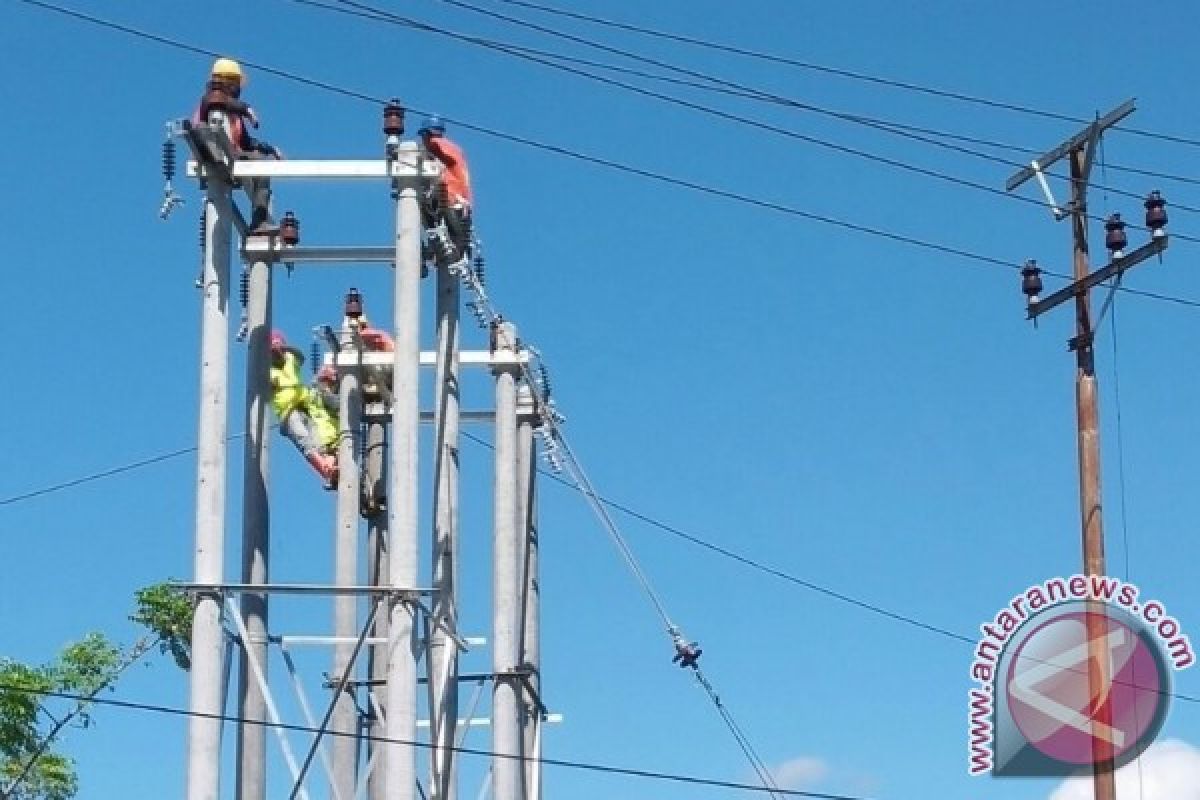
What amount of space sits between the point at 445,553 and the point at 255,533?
1993 millimetres

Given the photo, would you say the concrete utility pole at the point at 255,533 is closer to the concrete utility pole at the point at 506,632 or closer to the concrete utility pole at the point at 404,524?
the concrete utility pole at the point at 404,524

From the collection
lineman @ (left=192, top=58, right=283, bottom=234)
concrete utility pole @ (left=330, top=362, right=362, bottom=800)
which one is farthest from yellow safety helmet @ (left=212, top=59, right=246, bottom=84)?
concrete utility pole @ (left=330, top=362, right=362, bottom=800)

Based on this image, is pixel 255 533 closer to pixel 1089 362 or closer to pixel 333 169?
pixel 333 169

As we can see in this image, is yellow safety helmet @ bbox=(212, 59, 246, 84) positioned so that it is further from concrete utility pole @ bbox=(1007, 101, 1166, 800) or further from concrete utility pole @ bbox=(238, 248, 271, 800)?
concrete utility pole @ bbox=(1007, 101, 1166, 800)

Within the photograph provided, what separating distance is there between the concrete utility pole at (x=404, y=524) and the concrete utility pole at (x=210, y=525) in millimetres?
1392

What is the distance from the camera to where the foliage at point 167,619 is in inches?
1321

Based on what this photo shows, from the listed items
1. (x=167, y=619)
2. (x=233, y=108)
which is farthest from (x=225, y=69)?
(x=167, y=619)

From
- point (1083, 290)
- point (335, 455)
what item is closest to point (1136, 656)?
point (1083, 290)

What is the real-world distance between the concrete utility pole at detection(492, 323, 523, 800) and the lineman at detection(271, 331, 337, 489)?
5.94 ft

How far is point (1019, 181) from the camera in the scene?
83.6 ft

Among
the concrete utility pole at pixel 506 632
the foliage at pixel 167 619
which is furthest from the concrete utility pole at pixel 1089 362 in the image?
the foliage at pixel 167 619

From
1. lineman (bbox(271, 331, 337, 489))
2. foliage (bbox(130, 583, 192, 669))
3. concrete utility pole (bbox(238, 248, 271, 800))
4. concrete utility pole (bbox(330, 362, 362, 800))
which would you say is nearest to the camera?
concrete utility pole (bbox(238, 248, 271, 800))

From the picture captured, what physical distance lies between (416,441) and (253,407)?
250cm

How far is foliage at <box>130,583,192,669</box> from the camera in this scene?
3356 cm
